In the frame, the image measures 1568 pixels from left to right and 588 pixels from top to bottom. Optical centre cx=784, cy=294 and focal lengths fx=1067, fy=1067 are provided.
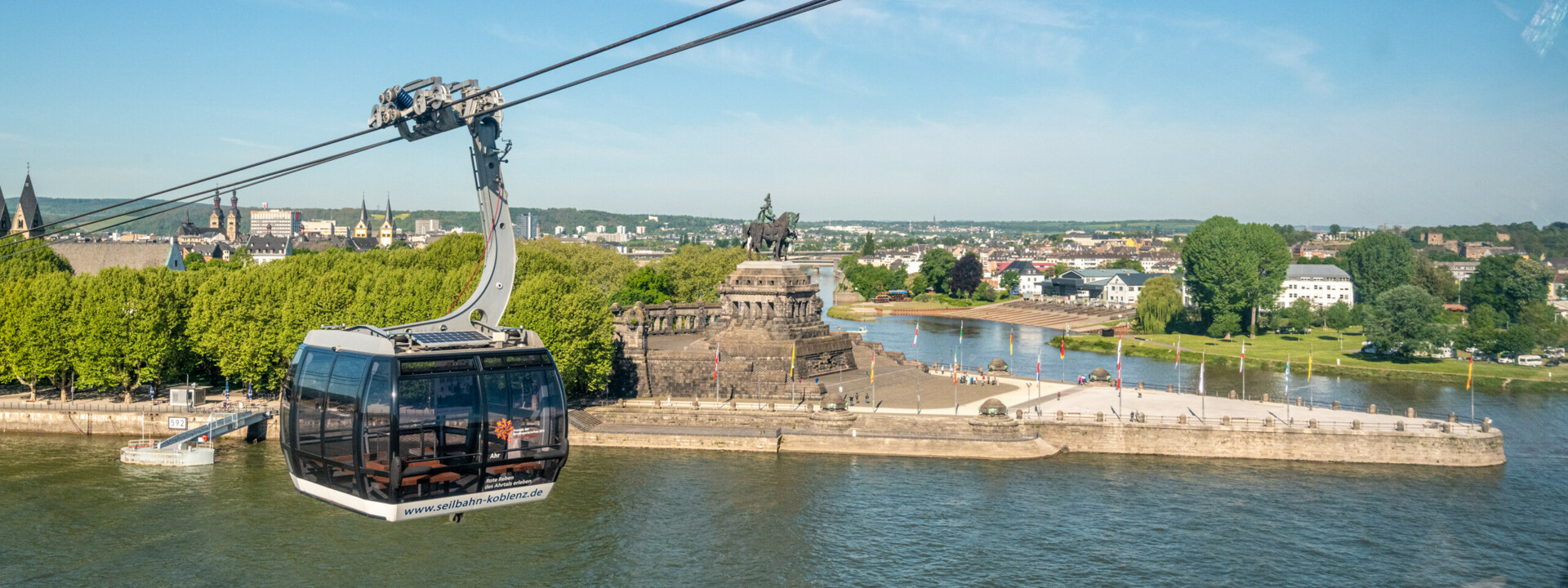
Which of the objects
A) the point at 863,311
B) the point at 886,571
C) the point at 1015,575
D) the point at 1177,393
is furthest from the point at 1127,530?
the point at 863,311

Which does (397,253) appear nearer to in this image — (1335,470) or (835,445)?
(835,445)

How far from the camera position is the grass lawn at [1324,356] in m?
72.5

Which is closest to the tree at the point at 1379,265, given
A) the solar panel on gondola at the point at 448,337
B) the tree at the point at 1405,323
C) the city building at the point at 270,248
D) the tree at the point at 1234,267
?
the tree at the point at 1234,267

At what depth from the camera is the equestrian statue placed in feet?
204

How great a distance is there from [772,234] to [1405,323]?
4945 centimetres

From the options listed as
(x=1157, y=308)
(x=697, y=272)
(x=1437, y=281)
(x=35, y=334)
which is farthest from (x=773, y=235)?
(x=1437, y=281)

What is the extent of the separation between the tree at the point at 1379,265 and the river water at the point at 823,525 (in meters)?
81.2

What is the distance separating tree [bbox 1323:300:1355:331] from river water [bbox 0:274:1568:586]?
5311cm

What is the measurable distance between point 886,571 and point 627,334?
27.8 meters

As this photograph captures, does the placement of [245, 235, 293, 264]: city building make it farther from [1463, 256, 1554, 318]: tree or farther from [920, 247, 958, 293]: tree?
[1463, 256, 1554, 318]: tree

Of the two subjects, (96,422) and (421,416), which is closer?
(421,416)

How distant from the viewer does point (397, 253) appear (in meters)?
78.8

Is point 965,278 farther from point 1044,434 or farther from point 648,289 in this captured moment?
point 1044,434

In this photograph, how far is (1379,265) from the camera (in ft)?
408
